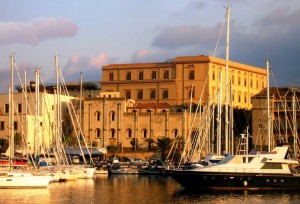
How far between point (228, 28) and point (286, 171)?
40.8 ft

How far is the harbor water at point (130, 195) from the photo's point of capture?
47.6m

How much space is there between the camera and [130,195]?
172ft

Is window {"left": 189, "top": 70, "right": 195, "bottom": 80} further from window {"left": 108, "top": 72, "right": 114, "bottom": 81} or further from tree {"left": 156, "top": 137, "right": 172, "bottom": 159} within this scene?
tree {"left": 156, "top": 137, "right": 172, "bottom": 159}

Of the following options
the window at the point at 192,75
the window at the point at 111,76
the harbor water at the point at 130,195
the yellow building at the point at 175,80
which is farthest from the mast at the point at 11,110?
the window at the point at 111,76

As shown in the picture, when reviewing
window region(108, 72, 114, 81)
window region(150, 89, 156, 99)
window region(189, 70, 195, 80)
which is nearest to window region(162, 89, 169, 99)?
window region(150, 89, 156, 99)

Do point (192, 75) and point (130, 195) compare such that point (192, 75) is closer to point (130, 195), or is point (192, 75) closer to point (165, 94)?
point (165, 94)

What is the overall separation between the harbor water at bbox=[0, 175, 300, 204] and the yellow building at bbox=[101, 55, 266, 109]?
5872 cm

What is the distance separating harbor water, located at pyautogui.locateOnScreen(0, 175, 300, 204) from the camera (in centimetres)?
4759

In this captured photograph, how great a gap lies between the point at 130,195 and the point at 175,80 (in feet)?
226

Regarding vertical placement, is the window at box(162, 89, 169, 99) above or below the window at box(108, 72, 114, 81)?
below

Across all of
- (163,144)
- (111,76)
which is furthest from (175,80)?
(163,144)

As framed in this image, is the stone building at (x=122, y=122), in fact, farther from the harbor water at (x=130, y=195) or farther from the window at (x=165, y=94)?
the harbor water at (x=130, y=195)

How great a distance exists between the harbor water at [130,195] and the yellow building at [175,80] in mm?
58720

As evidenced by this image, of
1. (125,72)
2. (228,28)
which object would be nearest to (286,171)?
(228,28)
